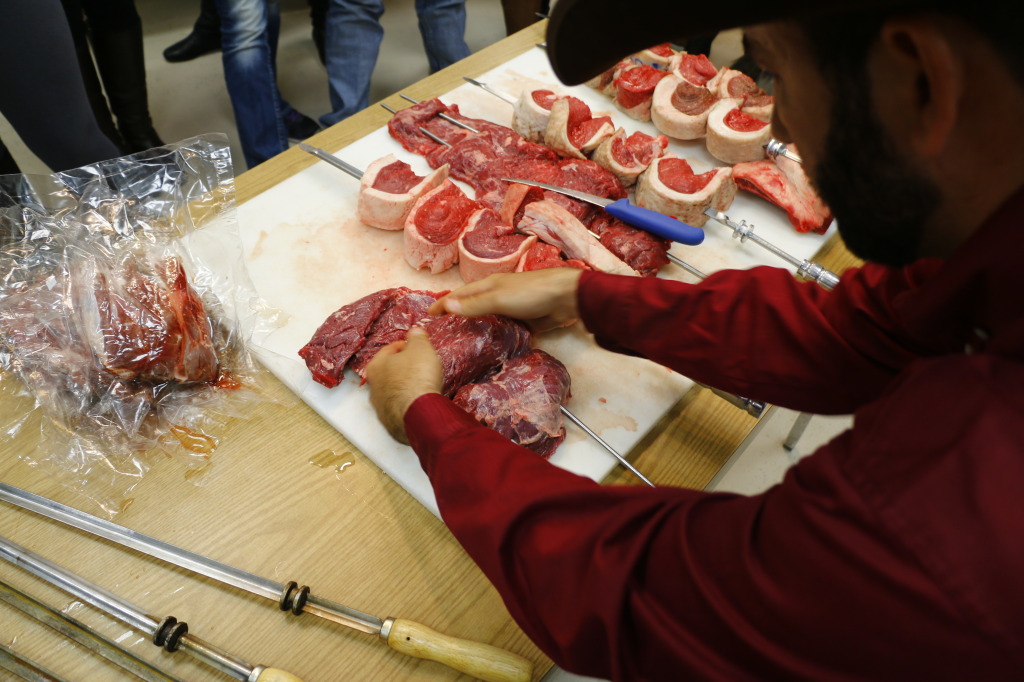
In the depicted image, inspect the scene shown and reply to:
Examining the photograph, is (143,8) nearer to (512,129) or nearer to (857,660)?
(512,129)

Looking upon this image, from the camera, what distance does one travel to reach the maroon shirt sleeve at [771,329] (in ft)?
4.81

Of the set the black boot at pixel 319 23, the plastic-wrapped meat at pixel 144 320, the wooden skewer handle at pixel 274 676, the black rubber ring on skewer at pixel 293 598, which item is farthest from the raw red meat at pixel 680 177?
the black boot at pixel 319 23

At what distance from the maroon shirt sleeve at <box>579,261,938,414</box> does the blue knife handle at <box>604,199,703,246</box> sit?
A: 1.17ft

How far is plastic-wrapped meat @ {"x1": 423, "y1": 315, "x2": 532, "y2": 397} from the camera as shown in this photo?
1.71 metres

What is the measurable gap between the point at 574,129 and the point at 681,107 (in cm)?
47

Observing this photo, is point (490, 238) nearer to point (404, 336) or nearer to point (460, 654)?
point (404, 336)

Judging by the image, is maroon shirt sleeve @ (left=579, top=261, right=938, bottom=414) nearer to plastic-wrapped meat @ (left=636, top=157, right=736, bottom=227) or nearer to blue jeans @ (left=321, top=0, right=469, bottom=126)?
plastic-wrapped meat @ (left=636, top=157, right=736, bottom=227)

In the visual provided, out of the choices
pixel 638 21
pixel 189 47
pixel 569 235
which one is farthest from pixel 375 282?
pixel 189 47

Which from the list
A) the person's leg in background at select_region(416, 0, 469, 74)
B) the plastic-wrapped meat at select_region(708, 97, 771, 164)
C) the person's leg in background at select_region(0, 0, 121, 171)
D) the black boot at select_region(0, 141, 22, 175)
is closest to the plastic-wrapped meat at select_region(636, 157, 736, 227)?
the plastic-wrapped meat at select_region(708, 97, 771, 164)

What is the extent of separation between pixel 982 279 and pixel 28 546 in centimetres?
197

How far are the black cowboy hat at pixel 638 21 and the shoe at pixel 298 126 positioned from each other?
160 inches

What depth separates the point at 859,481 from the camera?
812mm

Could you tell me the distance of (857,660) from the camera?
2.59 ft

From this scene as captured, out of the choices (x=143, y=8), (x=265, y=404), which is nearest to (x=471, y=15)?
(x=143, y=8)
